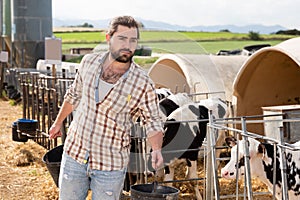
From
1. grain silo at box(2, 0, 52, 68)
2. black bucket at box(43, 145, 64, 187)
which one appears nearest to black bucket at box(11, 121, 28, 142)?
black bucket at box(43, 145, 64, 187)

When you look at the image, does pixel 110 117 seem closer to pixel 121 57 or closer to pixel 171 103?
pixel 121 57

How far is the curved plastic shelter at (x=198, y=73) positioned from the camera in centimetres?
1061

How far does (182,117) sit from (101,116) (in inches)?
173

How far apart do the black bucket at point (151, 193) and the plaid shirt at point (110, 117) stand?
37 cm

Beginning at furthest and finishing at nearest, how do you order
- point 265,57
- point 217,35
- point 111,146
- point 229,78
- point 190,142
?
point 217,35 < point 229,78 < point 265,57 < point 190,142 < point 111,146

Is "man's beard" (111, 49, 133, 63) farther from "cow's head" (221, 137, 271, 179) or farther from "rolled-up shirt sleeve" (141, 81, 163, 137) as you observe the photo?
"cow's head" (221, 137, 271, 179)

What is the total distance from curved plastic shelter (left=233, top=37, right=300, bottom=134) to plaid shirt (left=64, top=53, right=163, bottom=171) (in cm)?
562

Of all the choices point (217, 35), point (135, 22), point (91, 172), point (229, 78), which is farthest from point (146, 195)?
point (217, 35)

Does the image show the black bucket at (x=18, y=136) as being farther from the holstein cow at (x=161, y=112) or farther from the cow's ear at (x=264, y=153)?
the cow's ear at (x=264, y=153)

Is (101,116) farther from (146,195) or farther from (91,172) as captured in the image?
(146,195)

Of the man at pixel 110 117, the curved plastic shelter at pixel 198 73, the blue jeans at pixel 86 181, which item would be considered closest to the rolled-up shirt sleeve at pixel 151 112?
the man at pixel 110 117

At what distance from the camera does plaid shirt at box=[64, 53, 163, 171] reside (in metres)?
3.76

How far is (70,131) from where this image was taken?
3.94 m

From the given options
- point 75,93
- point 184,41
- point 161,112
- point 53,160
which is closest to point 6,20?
point 161,112
